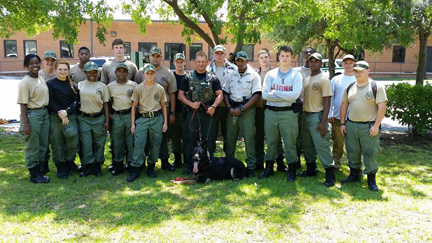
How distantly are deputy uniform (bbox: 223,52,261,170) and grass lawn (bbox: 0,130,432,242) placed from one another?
630 mm

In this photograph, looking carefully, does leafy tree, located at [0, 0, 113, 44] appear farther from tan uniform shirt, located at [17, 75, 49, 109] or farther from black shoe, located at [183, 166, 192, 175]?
black shoe, located at [183, 166, 192, 175]

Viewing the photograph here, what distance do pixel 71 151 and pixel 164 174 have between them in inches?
A: 59.6

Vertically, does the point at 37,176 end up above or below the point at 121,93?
below

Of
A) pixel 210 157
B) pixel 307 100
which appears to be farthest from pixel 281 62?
pixel 210 157

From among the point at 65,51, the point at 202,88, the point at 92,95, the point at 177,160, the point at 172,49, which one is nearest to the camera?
the point at 92,95

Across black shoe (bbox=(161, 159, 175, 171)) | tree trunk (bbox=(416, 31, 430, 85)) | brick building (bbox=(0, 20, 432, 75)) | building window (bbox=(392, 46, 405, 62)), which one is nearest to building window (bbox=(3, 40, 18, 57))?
brick building (bbox=(0, 20, 432, 75))

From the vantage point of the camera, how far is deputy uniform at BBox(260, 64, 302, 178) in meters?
5.39

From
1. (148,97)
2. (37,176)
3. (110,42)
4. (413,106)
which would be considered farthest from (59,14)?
(110,42)

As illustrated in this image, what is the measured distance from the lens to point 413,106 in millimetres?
8672

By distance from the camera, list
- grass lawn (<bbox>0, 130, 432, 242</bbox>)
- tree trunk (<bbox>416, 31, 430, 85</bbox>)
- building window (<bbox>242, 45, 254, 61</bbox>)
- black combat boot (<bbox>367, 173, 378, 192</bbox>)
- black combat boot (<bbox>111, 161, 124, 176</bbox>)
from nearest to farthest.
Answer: grass lawn (<bbox>0, 130, 432, 242</bbox>), black combat boot (<bbox>367, 173, 378, 192</bbox>), black combat boot (<bbox>111, 161, 124, 176</bbox>), tree trunk (<bbox>416, 31, 430, 85</bbox>), building window (<bbox>242, 45, 254, 61</bbox>)

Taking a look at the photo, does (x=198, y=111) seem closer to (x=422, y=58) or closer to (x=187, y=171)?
(x=187, y=171)

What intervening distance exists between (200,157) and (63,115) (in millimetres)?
2143

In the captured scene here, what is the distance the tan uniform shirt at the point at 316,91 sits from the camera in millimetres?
5461

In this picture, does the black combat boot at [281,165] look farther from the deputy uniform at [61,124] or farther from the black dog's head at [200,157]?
the deputy uniform at [61,124]
